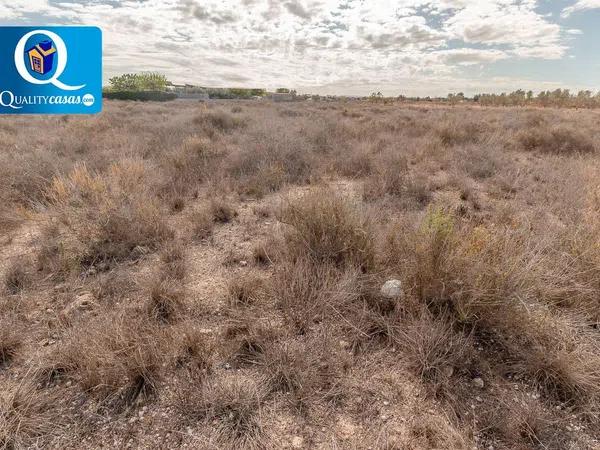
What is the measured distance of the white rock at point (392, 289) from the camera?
7.95ft

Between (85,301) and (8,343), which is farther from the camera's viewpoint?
(85,301)

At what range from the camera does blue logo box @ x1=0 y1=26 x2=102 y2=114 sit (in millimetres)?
6434

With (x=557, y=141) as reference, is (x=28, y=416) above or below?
below

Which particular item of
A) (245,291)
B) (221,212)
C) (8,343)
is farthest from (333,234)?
(8,343)

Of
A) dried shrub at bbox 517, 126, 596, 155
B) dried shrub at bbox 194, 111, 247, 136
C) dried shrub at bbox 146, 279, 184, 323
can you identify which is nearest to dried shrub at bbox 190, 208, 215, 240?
dried shrub at bbox 146, 279, 184, 323

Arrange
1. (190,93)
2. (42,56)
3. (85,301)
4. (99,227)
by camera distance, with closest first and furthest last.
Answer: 1. (85,301)
2. (99,227)
3. (42,56)
4. (190,93)

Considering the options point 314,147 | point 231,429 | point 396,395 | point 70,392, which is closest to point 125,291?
point 70,392

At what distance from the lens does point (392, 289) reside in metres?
2.45

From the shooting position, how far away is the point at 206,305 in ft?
8.34

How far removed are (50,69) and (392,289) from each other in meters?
8.65

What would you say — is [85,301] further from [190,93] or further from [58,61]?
[190,93]

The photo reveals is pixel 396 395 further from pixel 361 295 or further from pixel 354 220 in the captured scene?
pixel 354 220

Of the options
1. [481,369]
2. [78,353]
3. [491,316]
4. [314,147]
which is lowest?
[78,353]

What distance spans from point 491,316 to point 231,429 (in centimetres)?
189
